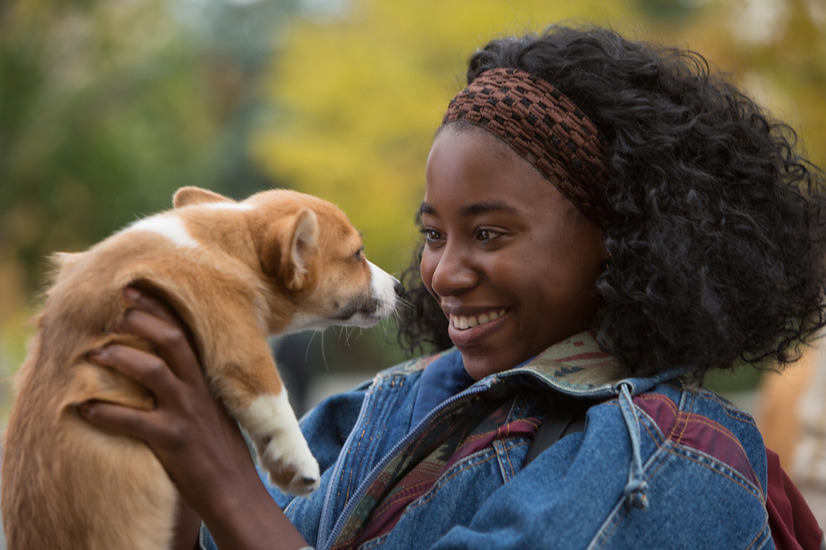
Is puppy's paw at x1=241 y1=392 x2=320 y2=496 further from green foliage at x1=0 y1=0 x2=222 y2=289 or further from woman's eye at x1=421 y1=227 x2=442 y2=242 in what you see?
green foliage at x1=0 y1=0 x2=222 y2=289

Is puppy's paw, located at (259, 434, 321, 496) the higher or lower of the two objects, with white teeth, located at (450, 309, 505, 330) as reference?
lower

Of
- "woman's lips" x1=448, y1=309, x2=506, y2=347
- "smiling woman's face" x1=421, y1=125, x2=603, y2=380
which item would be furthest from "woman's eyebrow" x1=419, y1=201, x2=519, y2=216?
"woman's lips" x1=448, y1=309, x2=506, y2=347

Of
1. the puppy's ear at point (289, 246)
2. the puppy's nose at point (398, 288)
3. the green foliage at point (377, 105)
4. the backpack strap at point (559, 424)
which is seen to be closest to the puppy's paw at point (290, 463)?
the puppy's ear at point (289, 246)

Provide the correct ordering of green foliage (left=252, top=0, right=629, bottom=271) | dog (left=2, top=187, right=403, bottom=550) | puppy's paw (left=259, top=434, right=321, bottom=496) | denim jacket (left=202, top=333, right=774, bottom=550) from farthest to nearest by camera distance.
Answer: green foliage (left=252, top=0, right=629, bottom=271) → puppy's paw (left=259, top=434, right=321, bottom=496) → dog (left=2, top=187, right=403, bottom=550) → denim jacket (left=202, top=333, right=774, bottom=550)

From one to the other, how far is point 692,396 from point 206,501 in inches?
51.4

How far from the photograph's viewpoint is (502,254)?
218cm

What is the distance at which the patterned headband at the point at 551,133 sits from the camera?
7.18ft

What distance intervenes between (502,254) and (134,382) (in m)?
1.04

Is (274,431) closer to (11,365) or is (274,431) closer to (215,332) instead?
(215,332)

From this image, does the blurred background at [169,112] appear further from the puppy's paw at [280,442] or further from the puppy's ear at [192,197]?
the puppy's paw at [280,442]

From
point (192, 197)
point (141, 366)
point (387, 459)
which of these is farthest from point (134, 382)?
point (192, 197)

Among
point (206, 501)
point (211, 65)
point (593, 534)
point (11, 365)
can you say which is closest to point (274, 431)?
point (206, 501)

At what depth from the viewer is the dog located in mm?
1862

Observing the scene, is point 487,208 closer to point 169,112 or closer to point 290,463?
point 290,463
